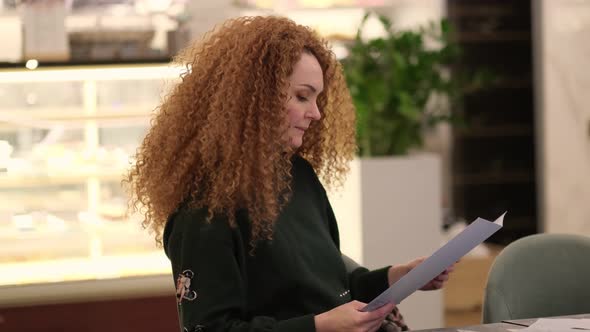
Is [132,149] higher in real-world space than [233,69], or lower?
lower

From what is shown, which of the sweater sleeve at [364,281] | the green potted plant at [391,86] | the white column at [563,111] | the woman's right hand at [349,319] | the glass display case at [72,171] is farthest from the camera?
the white column at [563,111]

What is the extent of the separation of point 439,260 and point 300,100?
1.42ft

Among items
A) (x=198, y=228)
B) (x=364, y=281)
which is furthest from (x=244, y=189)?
(x=364, y=281)

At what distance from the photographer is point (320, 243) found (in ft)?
7.26

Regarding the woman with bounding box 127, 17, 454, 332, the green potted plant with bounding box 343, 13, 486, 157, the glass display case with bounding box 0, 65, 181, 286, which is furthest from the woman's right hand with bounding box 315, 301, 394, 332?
the green potted plant with bounding box 343, 13, 486, 157

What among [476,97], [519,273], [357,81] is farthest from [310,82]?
[476,97]

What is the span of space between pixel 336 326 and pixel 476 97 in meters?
5.80

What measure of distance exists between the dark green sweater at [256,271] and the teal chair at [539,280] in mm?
521

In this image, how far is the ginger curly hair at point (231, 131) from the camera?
2.04 m

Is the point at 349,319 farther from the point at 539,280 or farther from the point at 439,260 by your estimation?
the point at 539,280

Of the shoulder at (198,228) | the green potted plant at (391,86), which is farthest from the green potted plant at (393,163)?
the shoulder at (198,228)

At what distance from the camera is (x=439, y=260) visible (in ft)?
6.49

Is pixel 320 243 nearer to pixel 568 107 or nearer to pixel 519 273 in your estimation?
pixel 519 273

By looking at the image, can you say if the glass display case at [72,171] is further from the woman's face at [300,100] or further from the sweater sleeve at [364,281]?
the woman's face at [300,100]
